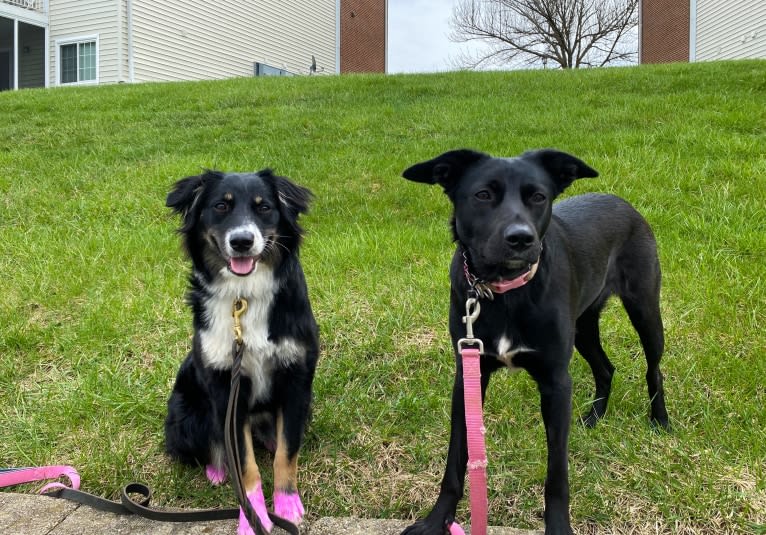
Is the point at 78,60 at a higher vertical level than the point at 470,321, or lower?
higher

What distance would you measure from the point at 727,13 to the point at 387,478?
22.3 meters

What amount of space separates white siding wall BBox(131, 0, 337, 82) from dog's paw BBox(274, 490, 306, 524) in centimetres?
1735

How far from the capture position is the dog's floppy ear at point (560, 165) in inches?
91.7

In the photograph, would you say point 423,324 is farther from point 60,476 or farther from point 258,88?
point 258,88

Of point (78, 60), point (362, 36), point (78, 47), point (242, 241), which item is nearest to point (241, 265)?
point (242, 241)

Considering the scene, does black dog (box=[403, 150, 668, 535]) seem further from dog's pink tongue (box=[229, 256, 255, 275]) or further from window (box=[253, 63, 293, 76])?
window (box=[253, 63, 293, 76])

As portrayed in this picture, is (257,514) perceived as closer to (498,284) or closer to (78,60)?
(498,284)

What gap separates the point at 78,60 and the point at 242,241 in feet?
60.9

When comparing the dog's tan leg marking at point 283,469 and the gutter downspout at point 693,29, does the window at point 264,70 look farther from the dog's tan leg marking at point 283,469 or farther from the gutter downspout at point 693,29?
the dog's tan leg marking at point 283,469

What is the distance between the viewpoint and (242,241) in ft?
7.90

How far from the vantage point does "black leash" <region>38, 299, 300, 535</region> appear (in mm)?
2090

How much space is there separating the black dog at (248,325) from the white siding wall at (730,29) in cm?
1911

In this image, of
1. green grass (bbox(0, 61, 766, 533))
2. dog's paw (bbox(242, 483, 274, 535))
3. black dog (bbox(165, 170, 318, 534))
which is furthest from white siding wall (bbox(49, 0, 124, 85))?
dog's paw (bbox(242, 483, 274, 535))

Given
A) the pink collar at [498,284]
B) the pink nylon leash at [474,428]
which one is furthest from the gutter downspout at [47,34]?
the pink nylon leash at [474,428]
